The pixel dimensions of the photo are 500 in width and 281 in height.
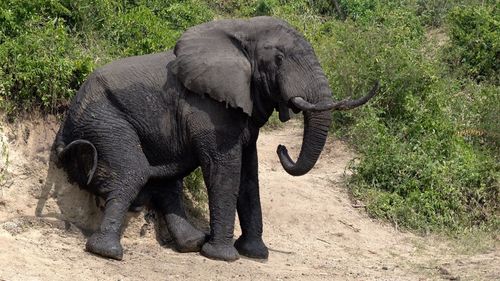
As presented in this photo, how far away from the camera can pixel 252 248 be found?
7.93 m

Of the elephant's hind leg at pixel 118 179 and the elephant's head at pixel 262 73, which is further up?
the elephant's head at pixel 262 73

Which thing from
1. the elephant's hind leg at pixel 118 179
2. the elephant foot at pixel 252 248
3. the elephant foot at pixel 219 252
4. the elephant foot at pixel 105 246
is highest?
the elephant's hind leg at pixel 118 179

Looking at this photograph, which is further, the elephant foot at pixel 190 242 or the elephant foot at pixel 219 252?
the elephant foot at pixel 190 242

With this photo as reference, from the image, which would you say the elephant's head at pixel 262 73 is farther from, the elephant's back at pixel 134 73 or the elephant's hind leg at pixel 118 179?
the elephant's hind leg at pixel 118 179

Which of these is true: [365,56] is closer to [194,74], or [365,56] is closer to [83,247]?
[194,74]

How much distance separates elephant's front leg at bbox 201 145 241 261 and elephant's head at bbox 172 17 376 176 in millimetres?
386

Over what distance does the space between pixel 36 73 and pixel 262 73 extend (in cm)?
191

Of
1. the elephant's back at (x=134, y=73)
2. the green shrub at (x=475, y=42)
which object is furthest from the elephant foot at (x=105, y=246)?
the green shrub at (x=475, y=42)

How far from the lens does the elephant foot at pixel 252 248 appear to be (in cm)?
792

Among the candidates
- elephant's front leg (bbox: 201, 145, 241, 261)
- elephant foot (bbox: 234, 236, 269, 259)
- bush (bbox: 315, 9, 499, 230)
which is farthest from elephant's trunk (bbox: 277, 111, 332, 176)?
bush (bbox: 315, 9, 499, 230)

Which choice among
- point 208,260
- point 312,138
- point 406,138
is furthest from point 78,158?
point 406,138

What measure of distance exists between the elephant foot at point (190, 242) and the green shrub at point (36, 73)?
1564 millimetres

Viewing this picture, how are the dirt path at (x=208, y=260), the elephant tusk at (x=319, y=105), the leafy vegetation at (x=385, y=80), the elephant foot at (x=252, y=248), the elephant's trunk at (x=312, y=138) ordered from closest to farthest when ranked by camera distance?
the dirt path at (x=208, y=260) → the elephant tusk at (x=319, y=105) → the elephant's trunk at (x=312, y=138) → the elephant foot at (x=252, y=248) → the leafy vegetation at (x=385, y=80)

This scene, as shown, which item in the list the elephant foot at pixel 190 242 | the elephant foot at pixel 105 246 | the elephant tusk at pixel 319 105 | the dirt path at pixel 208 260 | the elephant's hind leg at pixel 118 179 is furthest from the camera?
the elephant foot at pixel 190 242
